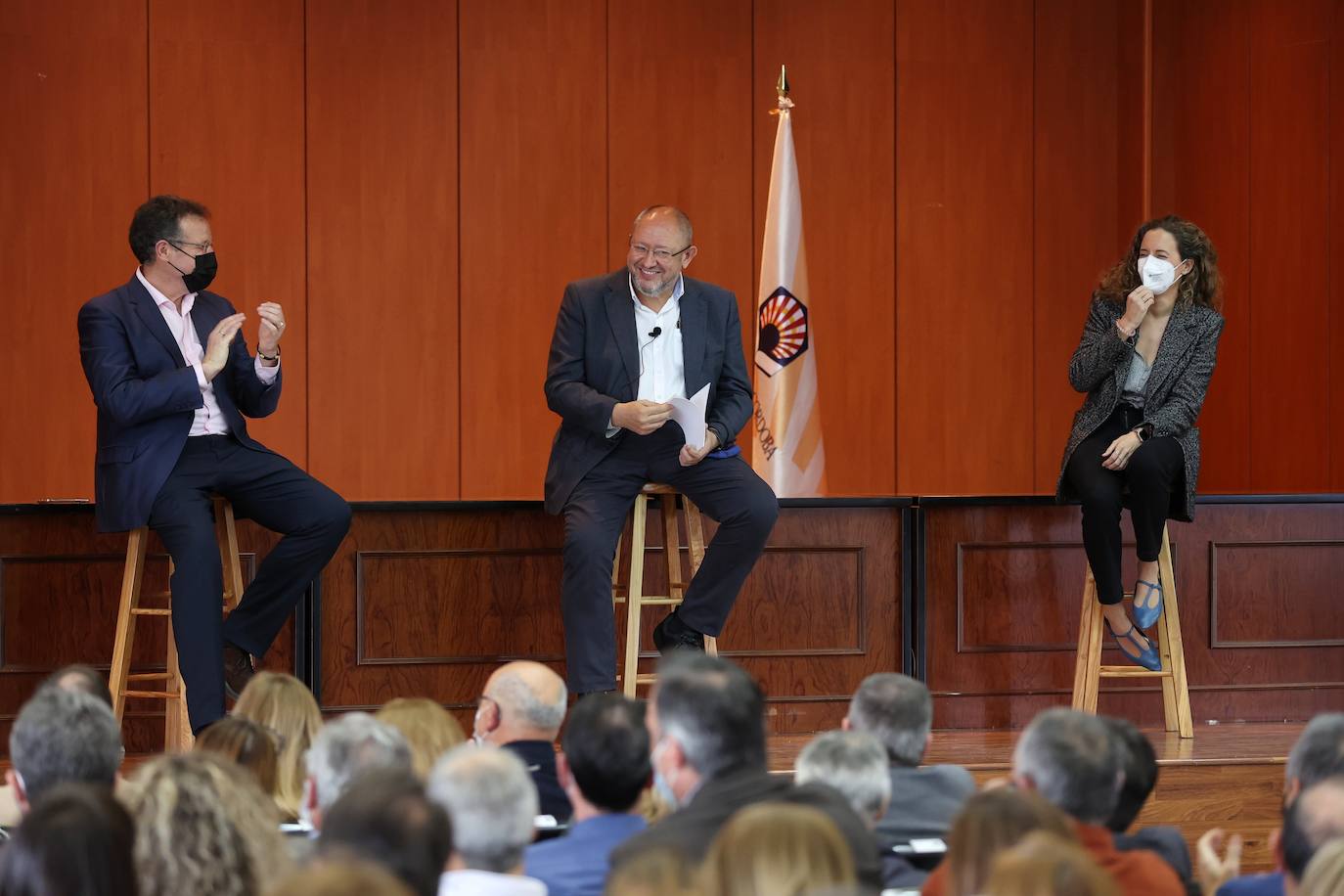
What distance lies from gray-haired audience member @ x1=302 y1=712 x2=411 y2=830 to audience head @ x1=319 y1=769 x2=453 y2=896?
1.63 feet

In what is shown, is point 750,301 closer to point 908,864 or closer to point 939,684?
point 939,684

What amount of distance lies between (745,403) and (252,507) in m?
1.44

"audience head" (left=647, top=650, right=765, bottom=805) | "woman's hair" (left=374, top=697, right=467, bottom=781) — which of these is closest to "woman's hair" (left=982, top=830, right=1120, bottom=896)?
"audience head" (left=647, top=650, right=765, bottom=805)

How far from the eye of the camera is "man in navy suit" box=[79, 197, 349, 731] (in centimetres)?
438

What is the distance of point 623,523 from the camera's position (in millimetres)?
4797

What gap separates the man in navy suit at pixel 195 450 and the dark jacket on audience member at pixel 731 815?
7.52 ft

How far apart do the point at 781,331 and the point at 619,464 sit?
1.65 m

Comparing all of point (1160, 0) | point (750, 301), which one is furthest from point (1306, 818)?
point (1160, 0)

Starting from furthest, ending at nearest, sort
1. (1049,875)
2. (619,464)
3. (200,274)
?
(619,464), (200,274), (1049,875)

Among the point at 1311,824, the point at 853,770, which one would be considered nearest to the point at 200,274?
the point at 853,770

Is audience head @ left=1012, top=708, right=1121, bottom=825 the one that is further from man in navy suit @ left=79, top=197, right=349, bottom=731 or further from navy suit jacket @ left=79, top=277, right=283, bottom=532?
navy suit jacket @ left=79, top=277, right=283, bottom=532

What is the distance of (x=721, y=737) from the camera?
2484 mm

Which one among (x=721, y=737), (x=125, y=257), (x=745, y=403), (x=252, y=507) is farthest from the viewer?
(x=125, y=257)

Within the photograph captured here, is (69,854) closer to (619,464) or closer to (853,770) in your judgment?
(853,770)
